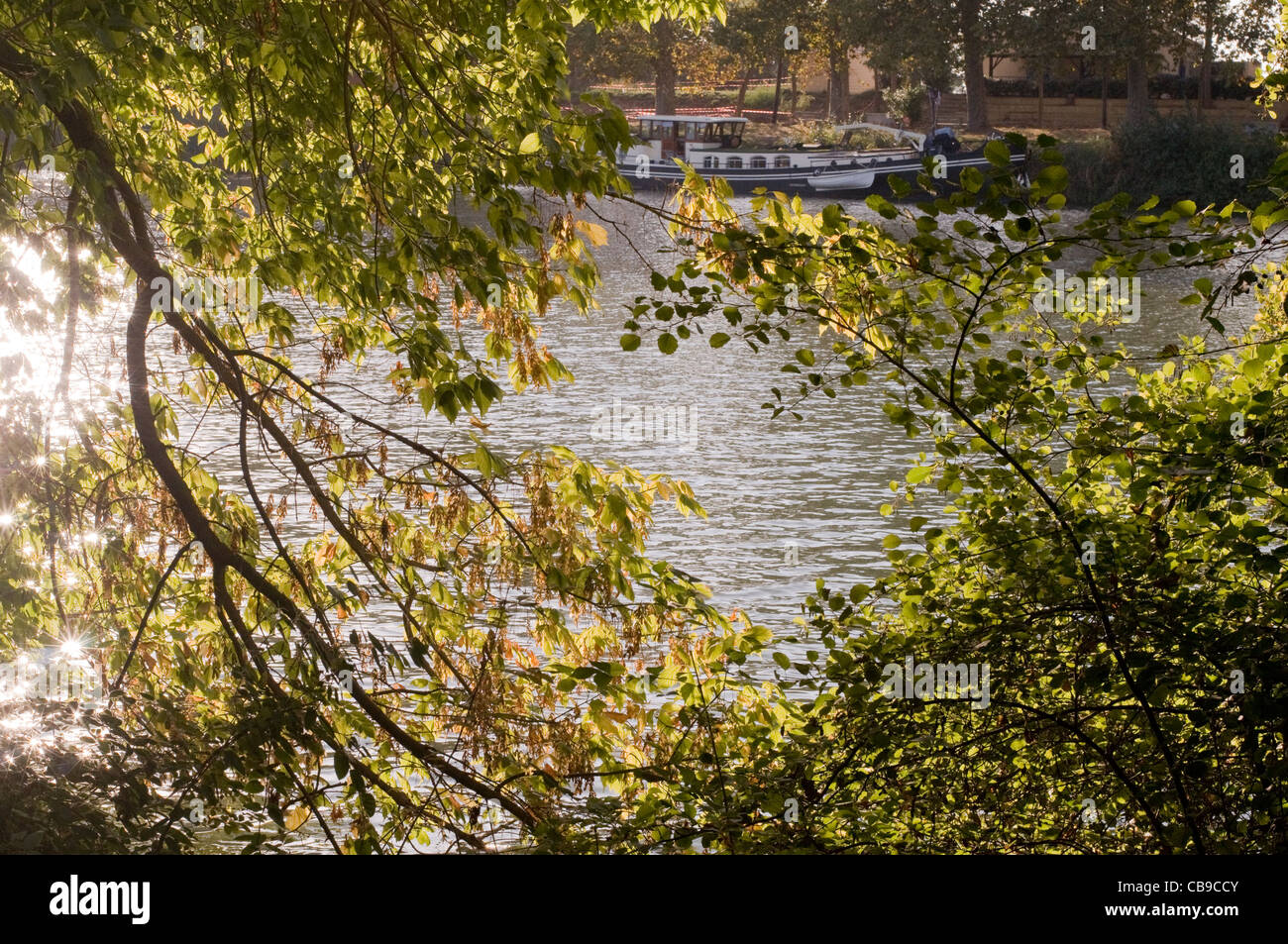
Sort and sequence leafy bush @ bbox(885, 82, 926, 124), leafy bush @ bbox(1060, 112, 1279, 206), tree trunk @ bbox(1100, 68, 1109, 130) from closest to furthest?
leafy bush @ bbox(1060, 112, 1279, 206) < tree trunk @ bbox(1100, 68, 1109, 130) < leafy bush @ bbox(885, 82, 926, 124)

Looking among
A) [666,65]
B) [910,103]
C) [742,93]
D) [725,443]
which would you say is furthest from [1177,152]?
[725,443]

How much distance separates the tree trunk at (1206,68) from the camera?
49.3 metres

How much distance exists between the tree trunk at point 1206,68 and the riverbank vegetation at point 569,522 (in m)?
49.0

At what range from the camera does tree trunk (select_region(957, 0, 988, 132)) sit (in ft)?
172

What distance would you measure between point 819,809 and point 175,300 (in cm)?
348

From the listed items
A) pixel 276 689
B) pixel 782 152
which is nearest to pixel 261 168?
pixel 276 689

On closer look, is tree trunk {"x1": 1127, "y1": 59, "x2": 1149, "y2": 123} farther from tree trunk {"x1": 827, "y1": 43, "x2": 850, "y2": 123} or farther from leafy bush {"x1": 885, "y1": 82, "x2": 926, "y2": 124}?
tree trunk {"x1": 827, "y1": 43, "x2": 850, "y2": 123}

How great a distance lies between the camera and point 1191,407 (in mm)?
4777

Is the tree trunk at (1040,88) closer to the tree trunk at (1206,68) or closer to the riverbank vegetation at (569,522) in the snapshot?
the tree trunk at (1206,68)

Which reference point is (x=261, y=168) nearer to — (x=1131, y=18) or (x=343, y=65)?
(x=343, y=65)

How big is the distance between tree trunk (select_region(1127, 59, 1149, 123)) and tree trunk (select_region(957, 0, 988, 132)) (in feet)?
18.2

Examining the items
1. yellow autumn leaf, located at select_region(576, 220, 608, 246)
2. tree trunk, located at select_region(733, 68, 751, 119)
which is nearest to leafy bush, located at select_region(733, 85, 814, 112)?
tree trunk, located at select_region(733, 68, 751, 119)

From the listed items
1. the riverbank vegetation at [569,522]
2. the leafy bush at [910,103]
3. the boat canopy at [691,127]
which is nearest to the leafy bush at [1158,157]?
the boat canopy at [691,127]
